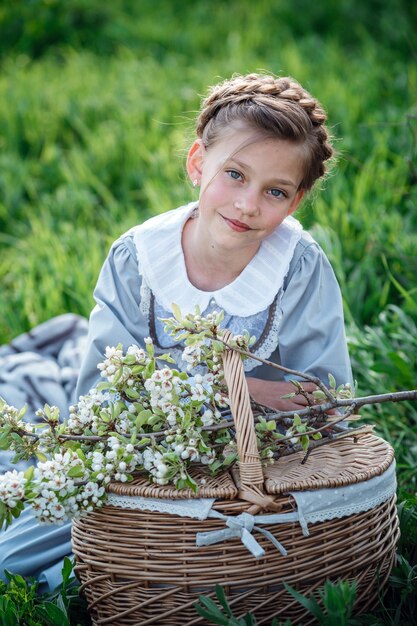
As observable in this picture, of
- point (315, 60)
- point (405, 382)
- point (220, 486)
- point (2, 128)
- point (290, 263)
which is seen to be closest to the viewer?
point (220, 486)

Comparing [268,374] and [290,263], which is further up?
[290,263]

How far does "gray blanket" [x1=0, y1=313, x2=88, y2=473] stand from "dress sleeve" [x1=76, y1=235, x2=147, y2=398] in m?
0.69

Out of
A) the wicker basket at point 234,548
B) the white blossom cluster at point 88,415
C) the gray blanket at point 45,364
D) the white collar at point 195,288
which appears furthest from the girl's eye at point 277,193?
the gray blanket at point 45,364

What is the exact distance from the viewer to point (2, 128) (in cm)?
546

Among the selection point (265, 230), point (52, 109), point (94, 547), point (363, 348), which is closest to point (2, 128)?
point (52, 109)

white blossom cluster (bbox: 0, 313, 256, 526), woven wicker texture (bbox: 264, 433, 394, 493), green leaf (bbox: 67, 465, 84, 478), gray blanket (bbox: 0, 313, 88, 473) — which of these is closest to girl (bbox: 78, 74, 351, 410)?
woven wicker texture (bbox: 264, 433, 394, 493)

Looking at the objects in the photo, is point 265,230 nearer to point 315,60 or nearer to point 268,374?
point 268,374

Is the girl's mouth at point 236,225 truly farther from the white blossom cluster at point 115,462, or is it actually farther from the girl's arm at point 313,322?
the white blossom cluster at point 115,462

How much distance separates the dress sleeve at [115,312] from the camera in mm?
2432

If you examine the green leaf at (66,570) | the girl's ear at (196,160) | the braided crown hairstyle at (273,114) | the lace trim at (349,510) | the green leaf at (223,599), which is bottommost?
the green leaf at (66,570)

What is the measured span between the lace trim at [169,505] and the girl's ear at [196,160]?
0.95 metres

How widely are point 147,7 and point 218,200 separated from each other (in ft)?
21.4

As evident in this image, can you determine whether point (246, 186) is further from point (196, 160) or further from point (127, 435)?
point (127, 435)

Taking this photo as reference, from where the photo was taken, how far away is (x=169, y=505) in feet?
6.27
